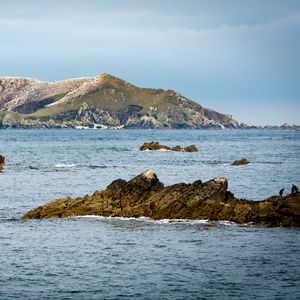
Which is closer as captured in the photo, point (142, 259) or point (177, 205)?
point (142, 259)

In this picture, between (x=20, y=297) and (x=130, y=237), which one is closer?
(x=20, y=297)

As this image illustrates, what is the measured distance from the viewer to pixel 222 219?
5891 cm

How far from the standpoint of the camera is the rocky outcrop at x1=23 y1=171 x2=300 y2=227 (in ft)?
189

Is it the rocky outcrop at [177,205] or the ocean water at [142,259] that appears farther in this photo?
the rocky outcrop at [177,205]

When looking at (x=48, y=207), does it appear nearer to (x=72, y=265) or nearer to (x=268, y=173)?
(x=72, y=265)

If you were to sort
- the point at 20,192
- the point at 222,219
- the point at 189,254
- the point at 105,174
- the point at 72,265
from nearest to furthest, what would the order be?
the point at 72,265 → the point at 189,254 → the point at 222,219 → the point at 20,192 → the point at 105,174

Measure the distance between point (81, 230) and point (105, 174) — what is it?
56217 mm

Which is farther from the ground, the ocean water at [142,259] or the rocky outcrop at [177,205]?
the rocky outcrop at [177,205]

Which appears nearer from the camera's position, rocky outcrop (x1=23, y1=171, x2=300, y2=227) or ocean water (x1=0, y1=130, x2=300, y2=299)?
ocean water (x1=0, y1=130, x2=300, y2=299)

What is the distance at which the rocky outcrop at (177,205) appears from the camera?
57.5 m

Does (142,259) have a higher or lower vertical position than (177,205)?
lower

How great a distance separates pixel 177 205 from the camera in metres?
60.2

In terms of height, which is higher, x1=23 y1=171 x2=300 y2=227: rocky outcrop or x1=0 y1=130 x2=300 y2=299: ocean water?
x1=23 y1=171 x2=300 y2=227: rocky outcrop

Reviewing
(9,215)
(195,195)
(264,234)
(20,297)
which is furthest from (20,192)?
(20,297)
